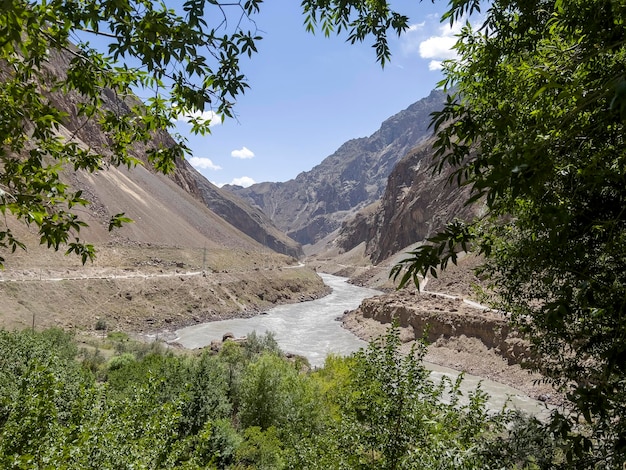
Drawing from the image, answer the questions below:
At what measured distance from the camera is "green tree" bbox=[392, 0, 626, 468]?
2.04m

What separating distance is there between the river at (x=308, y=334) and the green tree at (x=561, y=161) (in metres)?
22.7

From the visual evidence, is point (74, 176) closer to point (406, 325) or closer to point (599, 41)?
point (406, 325)

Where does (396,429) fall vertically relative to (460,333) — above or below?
above

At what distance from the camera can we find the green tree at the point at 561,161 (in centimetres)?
204

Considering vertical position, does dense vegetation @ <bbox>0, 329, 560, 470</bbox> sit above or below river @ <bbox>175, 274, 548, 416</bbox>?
above

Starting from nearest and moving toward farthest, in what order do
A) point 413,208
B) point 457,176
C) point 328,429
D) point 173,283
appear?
point 457,176 → point 328,429 → point 173,283 → point 413,208

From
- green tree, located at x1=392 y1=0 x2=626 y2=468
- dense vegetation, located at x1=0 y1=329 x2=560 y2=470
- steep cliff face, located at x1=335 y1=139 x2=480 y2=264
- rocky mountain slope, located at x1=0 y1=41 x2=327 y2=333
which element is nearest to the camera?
green tree, located at x1=392 y1=0 x2=626 y2=468

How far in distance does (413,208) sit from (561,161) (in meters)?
115

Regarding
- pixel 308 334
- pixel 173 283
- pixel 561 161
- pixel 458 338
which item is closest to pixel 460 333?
pixel 458 338

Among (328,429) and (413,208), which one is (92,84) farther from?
(413,208)

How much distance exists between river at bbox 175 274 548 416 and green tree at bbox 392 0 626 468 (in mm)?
22651

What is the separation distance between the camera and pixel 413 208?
115500 mm

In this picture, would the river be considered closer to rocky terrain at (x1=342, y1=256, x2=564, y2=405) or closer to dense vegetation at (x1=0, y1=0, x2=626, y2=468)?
rocky terrain at (x1=342, y1=256, x2=564, y2=405)

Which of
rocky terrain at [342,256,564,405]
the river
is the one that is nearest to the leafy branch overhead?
rocky terrain at [342,256,564,405]
